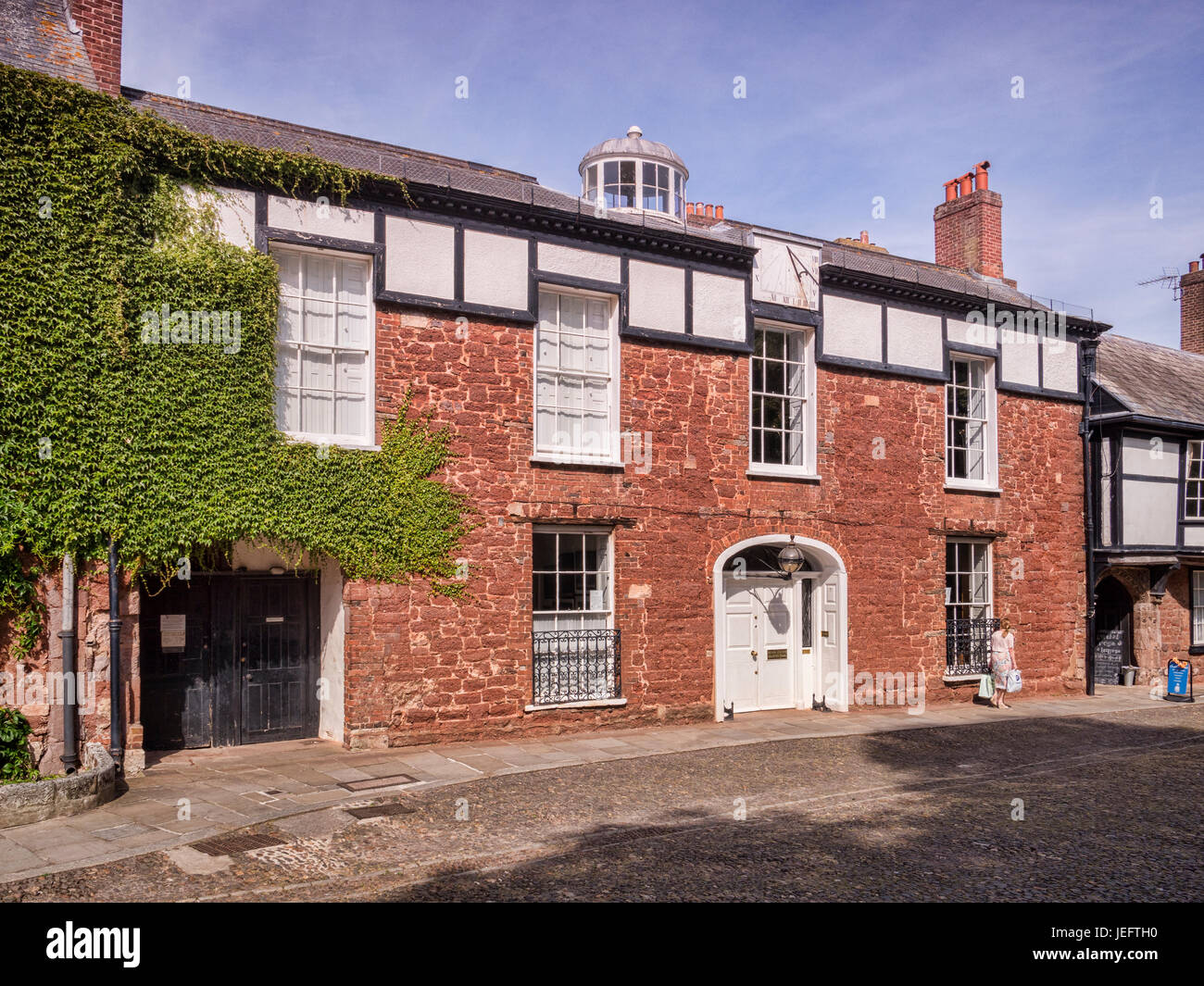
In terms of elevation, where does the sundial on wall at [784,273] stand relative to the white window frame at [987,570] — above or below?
above

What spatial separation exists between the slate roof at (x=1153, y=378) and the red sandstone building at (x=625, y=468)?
5.86 ft

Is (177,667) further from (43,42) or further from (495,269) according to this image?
(43,42)

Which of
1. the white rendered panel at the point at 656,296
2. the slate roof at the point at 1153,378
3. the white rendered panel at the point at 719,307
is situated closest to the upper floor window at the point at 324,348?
the white rendered panel at the point at 656,296

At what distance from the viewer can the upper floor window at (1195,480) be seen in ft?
66.9

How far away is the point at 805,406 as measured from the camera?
15.7 m

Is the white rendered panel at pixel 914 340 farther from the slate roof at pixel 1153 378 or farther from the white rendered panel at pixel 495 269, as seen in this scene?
the white rendered panel at pixel 495 269

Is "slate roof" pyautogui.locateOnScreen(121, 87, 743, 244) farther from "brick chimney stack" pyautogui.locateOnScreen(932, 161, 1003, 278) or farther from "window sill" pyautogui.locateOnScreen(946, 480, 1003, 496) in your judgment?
"brick chimney stack" pyautogui.locateOnScreen(932, 161, 1003, 278)

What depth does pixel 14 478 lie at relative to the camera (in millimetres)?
9711

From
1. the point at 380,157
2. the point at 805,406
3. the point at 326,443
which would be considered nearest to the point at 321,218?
the point at 380,157

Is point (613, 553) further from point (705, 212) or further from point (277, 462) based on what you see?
point (705, 212)

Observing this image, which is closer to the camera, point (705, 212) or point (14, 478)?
point (14, 478)

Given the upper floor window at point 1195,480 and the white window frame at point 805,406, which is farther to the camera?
the upper floor window at point 1195,480

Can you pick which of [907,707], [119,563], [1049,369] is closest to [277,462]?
[119,563]
